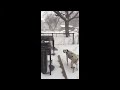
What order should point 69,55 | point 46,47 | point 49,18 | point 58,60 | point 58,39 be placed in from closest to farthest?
point 46,47
point 69,55
point 58,60
point 58,39
point 49,18

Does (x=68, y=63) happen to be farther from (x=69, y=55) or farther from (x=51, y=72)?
(x=51, y=72)

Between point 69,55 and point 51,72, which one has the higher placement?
point 69,55

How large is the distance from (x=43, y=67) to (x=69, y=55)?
1.25 m

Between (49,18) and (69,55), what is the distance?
694 inches

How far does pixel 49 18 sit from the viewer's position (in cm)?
2302
